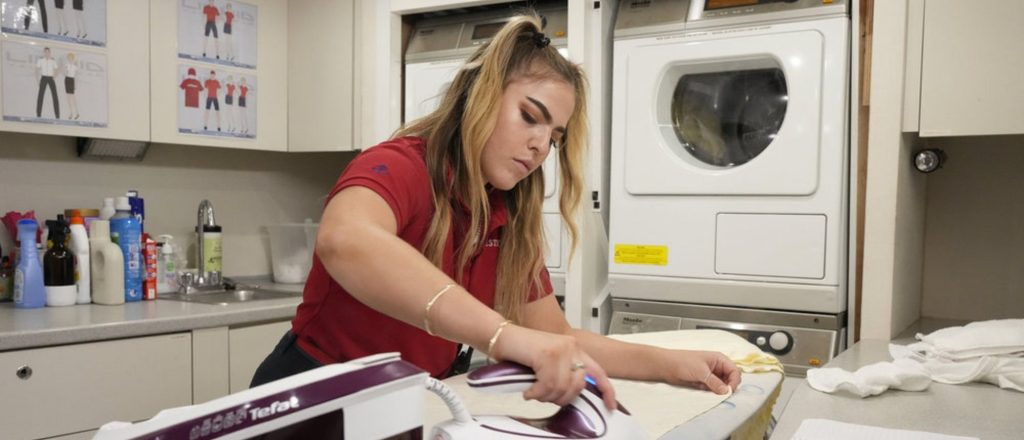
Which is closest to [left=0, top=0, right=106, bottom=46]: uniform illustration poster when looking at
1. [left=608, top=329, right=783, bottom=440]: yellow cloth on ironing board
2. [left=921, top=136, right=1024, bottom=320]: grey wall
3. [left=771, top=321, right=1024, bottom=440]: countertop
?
[left=608, top=329, right=783, bottom=440]: yellow cloth on ironing board

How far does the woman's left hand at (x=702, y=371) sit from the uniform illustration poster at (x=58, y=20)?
207 cm

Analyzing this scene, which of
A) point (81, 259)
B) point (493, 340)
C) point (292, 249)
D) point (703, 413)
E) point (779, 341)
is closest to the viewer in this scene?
point (493, 340)

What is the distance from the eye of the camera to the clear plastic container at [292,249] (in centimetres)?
312

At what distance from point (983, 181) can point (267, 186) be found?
263 cm

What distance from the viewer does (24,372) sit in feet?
6.29

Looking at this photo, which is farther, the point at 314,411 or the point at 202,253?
the point at 202,253

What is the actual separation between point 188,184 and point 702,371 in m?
2.33

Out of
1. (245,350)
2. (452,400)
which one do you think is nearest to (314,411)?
(452,400)

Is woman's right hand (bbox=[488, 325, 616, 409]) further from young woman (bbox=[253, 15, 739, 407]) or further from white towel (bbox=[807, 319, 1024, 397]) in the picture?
white towel (bbox=[807, 319, 1024, 397])

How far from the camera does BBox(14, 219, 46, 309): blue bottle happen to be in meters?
2.31

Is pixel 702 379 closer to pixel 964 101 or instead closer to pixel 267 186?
pixel 964 101

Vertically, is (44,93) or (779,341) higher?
(44,93)

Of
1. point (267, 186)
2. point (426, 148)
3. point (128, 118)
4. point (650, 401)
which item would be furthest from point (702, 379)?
point (267, 186)

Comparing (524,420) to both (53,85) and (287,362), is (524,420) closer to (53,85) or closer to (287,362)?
(287,362)
